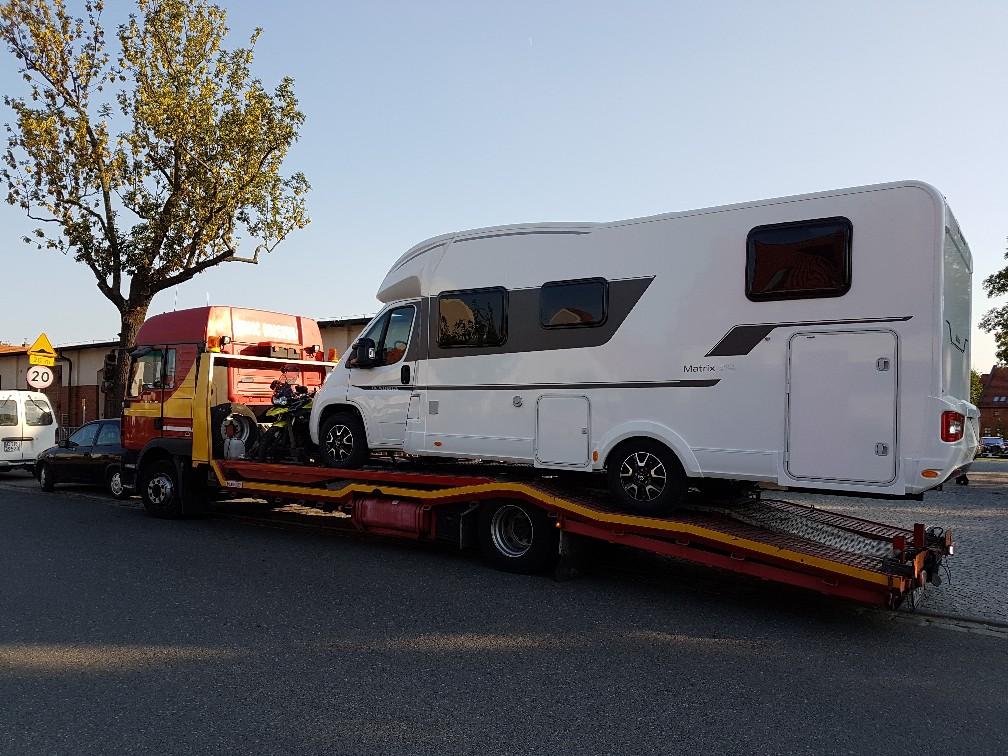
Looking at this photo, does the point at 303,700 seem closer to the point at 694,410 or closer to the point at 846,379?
the point at 694,410

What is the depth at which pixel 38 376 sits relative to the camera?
58.9ft

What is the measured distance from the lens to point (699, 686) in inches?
189

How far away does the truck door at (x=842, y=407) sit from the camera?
19.5ft

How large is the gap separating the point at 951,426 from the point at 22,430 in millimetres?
19871

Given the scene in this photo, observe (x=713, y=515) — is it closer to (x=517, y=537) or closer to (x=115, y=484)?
(x=517, y=537)

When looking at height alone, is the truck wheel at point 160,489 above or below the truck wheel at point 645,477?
below

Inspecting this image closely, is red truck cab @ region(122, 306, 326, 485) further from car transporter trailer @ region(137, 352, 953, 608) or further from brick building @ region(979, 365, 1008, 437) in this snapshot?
brick building @ region(979, 365, 1008, 437)

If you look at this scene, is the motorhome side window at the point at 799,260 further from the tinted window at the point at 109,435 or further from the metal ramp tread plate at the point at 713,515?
the tinted window at the point at 109,435

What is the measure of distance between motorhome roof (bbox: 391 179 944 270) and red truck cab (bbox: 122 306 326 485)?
11.3ft

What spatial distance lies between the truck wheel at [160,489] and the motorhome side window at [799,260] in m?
8.71

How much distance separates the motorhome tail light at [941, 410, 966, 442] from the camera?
5.79 meters

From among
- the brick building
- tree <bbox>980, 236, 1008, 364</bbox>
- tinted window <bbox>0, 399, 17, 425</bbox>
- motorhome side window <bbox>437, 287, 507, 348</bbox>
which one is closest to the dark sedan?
tinted window <bbox>0, 399, 17, 425</bbox>

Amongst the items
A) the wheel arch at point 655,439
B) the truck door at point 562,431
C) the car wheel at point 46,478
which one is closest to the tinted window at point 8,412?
the car wheel at point 46,478

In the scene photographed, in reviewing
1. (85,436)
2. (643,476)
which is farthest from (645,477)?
(85,436)
